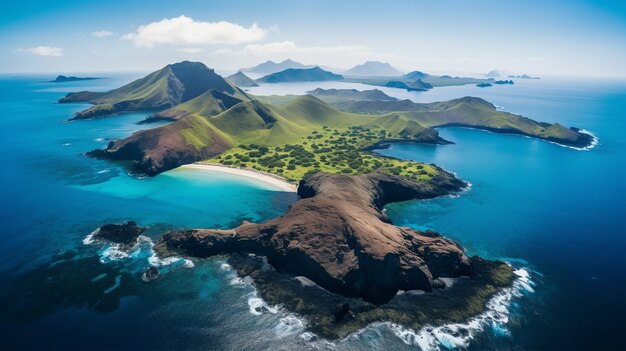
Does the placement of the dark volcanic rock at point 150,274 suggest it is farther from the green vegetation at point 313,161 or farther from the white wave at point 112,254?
the green vegetation at point 313,161

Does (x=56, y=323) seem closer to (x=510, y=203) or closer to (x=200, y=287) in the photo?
(x=200, y=287)

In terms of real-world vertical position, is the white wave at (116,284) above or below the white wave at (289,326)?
above

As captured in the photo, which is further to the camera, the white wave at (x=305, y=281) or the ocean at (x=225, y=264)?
the white wave at (x=305, y=281)

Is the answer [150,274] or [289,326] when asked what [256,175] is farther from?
[289,326]

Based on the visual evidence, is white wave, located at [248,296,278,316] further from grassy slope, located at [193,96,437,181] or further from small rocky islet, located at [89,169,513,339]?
grassy slope, located at [193,96,437,181]

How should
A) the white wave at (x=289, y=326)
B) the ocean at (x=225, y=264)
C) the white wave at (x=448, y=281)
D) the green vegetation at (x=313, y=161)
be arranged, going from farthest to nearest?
the green vegetation at (x=313, y=161), the white wave at (x=448, y=281), the white wave at (x=289, y=326), the ocean at (x=225, y=264)

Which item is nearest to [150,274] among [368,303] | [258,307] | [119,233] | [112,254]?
[112,254]

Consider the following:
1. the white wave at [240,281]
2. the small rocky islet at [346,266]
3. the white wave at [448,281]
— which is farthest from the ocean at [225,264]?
the white wave at [448,281]
